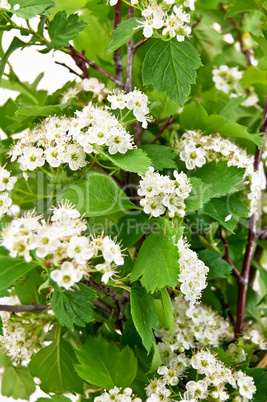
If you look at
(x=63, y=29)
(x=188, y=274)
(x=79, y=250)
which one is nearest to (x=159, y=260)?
(x=188, y=274)

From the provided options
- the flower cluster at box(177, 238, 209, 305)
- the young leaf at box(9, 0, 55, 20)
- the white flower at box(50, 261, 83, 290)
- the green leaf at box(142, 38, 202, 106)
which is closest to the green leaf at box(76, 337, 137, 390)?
the flower cluster at box(177, 238, 209, 305)

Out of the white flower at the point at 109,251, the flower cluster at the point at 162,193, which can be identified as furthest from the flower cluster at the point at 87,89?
the white flower at the point at 109,251

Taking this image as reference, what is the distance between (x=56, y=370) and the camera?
0.86 m

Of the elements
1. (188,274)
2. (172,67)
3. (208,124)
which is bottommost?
(188,274)

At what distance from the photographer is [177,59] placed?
2.56 ft

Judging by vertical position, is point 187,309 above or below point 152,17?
below

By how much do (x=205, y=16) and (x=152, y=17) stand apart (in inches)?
15.0

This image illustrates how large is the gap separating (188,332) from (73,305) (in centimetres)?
30

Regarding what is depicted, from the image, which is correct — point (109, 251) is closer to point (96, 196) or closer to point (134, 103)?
point (96, 196)

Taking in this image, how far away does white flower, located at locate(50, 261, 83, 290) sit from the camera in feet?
1.86

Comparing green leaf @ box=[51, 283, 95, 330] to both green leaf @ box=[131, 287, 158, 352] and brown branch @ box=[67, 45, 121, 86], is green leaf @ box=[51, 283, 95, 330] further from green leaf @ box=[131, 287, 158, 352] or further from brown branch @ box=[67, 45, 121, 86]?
brown branch @ box=[67, 45, 121, 86]

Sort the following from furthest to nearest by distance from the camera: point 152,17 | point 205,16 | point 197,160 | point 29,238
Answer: point 205,16
point 197,160
point 152,17
point 29,238

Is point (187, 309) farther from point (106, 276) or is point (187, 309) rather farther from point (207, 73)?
point (207, 73)

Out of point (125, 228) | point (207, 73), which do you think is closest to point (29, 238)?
point (125, 228)
